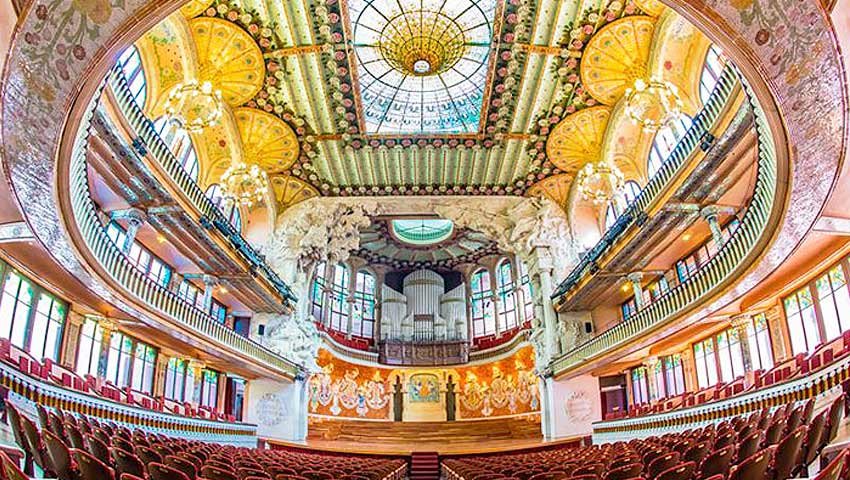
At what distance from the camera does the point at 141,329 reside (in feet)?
50.6

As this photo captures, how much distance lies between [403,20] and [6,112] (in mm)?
11098

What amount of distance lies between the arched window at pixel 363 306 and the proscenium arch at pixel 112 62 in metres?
23.1

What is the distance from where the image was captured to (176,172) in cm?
1599

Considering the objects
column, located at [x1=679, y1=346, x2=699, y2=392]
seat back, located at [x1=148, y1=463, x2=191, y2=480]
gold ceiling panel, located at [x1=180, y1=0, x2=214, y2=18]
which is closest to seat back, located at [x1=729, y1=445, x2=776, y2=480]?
seat back, located at [x1=148, y1=463, x2=191, y2=480]

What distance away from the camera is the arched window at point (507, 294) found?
29.6 metres

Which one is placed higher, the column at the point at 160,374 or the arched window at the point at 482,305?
the arched window at the point at 482,305

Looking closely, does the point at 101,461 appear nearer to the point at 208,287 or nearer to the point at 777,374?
the point at 777,374

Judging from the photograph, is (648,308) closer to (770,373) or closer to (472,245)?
(770,373)

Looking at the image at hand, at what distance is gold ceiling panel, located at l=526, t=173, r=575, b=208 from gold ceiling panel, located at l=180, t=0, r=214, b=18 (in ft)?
44.4

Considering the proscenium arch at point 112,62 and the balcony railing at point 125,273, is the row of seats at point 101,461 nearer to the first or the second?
the proscenium arch at point 112,62

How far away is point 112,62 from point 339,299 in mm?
24424

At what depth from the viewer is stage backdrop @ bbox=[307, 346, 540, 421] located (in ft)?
87.9

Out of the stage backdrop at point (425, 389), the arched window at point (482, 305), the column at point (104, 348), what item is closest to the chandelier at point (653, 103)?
the column at point (104, 348)

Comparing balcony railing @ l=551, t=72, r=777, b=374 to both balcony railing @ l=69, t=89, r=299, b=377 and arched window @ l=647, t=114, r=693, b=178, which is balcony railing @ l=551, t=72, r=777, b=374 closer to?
arched window @ l=647, t=114, r=693, b=178
